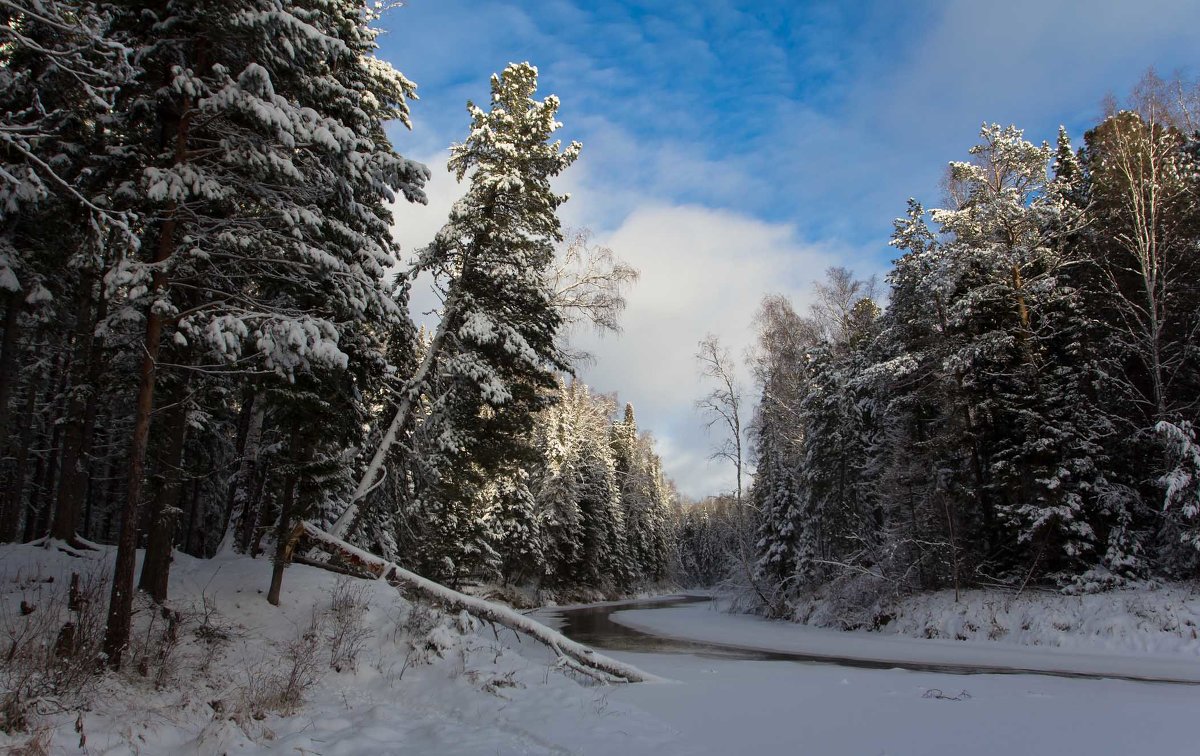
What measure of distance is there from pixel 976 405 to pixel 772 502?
12932mm

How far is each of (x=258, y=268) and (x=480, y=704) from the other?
7.17 meters

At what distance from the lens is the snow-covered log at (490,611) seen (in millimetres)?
9570

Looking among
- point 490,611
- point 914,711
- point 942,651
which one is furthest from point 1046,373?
point 490,611

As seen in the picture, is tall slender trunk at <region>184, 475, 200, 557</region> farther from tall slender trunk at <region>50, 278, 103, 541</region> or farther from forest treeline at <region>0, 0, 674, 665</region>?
tall slender trunk at <region>50, 278, 103, 541</region>

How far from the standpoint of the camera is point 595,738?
241 inches

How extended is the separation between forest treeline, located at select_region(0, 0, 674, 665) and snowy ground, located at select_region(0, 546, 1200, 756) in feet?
4.04

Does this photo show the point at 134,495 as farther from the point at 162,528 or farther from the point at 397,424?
the point at 397,424

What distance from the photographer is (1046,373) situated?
66.3ft

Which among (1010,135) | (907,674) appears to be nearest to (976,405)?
(1010,135)

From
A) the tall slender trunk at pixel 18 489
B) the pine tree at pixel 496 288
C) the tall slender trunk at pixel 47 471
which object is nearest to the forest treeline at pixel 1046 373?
the pine tree at pixel 496 288

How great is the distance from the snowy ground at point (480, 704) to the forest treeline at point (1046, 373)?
1013 cm

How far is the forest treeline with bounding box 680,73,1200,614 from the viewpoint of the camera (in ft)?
58.2

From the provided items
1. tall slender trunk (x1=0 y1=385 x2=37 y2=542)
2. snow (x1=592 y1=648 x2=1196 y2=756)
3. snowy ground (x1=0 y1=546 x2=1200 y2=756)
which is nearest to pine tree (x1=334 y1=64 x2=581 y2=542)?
snowy ground (x1=0 y1=546 x2=1200 y2=756)

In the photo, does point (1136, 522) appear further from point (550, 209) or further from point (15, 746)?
point (15, 746)
